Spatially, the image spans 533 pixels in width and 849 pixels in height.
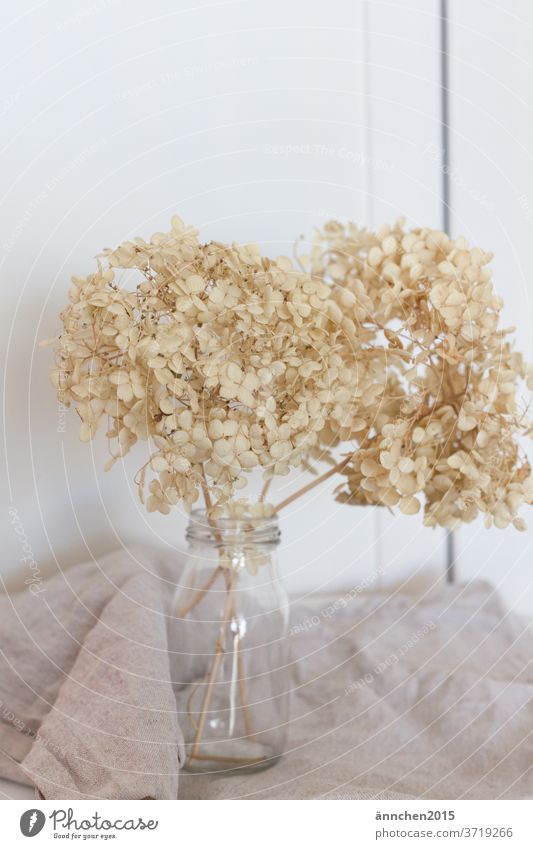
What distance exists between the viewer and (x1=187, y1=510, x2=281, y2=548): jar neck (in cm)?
49

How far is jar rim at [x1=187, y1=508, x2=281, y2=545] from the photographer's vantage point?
0.49 m

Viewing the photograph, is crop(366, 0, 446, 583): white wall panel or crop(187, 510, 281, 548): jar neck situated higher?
crop(366, 0, 446, 583): white wall panel

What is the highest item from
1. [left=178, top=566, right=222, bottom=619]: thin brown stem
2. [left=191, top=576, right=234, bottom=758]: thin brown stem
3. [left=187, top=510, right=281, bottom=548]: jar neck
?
[left=187, top=510, right=281, bottom=548]: jar neck

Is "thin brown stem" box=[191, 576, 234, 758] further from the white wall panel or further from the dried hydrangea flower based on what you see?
the white wall panel

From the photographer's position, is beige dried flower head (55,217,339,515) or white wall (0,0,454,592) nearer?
beige dried flower head (55,217,339,515)

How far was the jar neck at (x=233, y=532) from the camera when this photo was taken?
487mm

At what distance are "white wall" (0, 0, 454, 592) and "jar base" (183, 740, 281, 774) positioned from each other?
168mm

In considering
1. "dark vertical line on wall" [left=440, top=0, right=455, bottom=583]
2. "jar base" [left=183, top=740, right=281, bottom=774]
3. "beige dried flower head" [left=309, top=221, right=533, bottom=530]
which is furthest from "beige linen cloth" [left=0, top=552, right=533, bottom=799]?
"dark vertical line on wall" [left=440, top=0, right=455, bottom=583]

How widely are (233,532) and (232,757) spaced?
13 centimetres

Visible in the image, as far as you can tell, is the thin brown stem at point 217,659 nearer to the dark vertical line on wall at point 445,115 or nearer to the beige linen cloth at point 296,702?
the beige linen cloth at point 296,702

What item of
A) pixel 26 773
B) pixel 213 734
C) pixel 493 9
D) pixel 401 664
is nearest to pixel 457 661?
pixel 401 664

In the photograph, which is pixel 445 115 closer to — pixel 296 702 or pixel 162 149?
pixel 162 149

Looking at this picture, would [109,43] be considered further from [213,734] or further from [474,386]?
[213,734]
